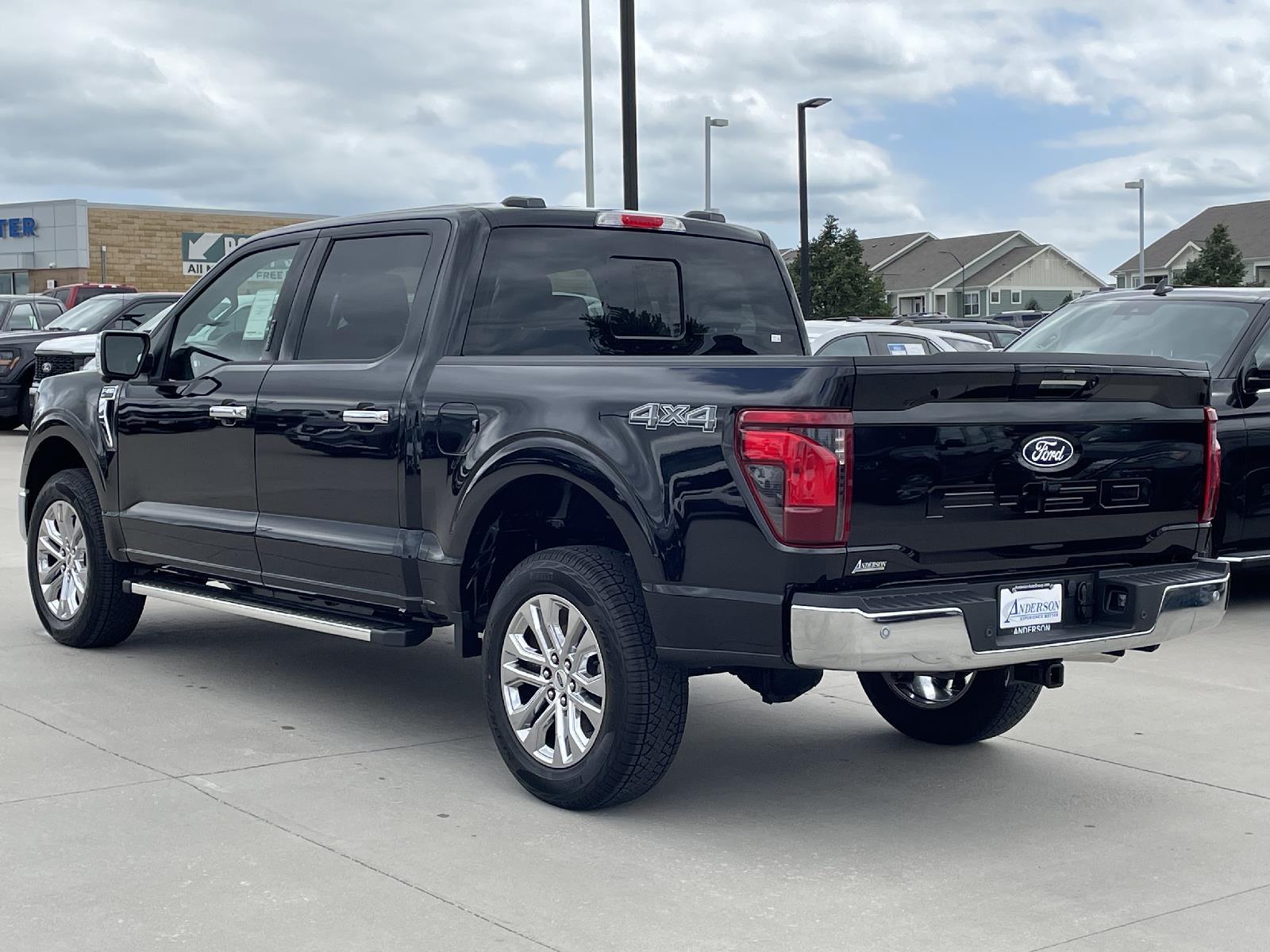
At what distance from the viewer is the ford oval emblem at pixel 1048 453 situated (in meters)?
4.96

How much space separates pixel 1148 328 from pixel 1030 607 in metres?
5.19

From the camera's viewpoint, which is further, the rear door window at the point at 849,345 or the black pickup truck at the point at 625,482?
the rear door window at the point at 849,345

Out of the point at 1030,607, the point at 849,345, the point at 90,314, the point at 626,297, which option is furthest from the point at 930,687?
the point at 90,314

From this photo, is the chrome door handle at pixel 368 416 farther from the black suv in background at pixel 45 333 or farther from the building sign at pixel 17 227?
the building sign at pixel 17 227

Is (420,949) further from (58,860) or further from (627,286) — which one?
(627,286)

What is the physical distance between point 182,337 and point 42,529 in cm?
149

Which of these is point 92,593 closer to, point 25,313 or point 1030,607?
point 1030,607

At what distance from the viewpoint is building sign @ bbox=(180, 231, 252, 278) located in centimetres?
5331

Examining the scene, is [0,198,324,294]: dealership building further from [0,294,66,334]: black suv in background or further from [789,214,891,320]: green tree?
[0,294,66,334]: black suv in background

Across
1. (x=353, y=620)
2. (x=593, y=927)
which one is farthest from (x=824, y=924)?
(x=353, y=620)

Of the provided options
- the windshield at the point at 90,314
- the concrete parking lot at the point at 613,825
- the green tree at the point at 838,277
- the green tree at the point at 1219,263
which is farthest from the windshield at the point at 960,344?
the green tree at the point at 1219,263

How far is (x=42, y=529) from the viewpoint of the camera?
8.02 meters

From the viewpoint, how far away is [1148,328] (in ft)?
31.6

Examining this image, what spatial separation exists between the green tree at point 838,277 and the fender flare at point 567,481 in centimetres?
4977
